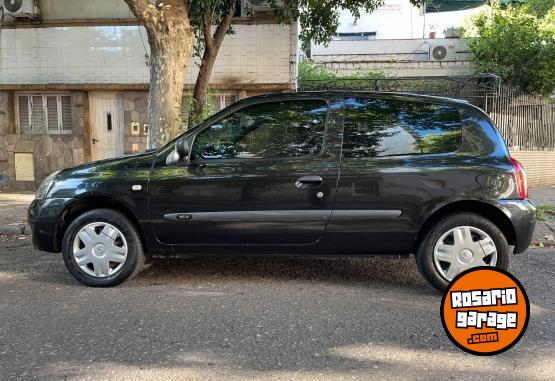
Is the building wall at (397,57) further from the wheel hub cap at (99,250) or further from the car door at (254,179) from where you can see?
the wheel hub cap at (99,250)

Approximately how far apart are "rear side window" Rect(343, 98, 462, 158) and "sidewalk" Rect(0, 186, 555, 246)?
3232 millimetres

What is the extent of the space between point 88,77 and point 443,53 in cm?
1223

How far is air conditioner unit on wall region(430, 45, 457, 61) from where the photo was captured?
18.2 meters

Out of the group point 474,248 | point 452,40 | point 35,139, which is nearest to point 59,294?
point 474,248

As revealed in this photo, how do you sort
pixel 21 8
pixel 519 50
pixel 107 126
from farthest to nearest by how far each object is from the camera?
pixel 519 50 < pixel 107 126 < pixel 21 8

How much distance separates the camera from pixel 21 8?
425 inches

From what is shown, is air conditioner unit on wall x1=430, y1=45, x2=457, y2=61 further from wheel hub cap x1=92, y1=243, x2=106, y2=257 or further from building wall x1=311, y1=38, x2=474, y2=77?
wheel hub cap x1=92, y1=243, x2=106, y2=257

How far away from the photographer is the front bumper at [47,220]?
16.2ft

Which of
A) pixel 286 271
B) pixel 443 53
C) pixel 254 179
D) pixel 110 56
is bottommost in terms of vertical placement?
pixel 286 271

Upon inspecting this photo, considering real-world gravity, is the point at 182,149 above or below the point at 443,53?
below

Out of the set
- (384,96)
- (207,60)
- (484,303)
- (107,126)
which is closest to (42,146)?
(107,126)

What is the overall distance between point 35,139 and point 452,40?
14114mm

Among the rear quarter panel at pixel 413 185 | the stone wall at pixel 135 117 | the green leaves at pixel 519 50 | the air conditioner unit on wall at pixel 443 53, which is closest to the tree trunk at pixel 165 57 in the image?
the rear quarter panel at pixel 413 185

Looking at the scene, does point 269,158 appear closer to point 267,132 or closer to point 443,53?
point 267,132
